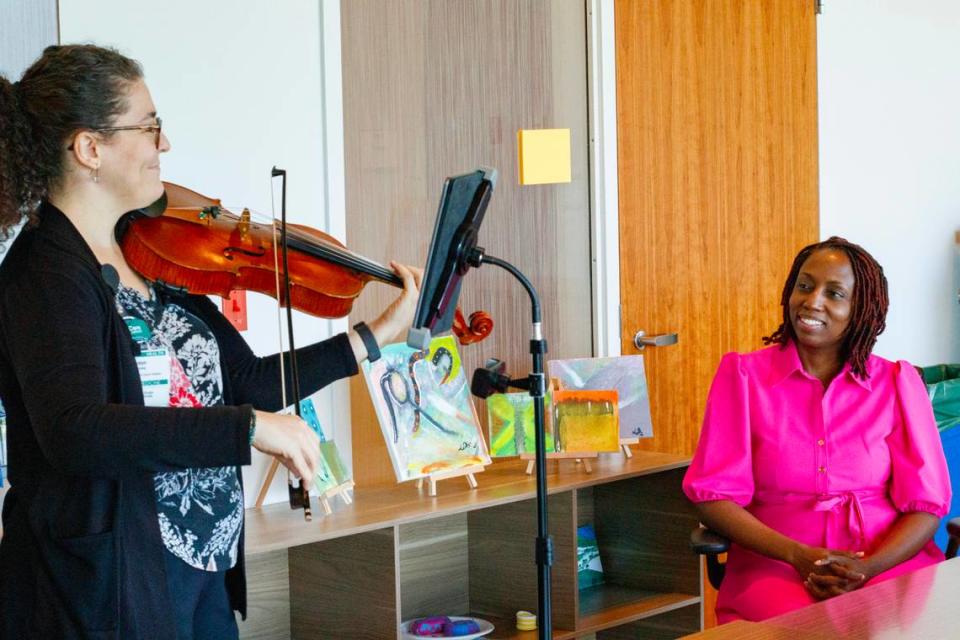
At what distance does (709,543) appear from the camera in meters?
2.59

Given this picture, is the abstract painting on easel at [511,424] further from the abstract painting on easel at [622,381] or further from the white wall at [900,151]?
the white wall at [900,151]

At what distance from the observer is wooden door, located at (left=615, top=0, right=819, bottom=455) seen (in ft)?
12.2

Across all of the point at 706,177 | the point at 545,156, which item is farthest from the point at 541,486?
the point at 706,177

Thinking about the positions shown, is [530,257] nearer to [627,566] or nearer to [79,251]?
[627,566]

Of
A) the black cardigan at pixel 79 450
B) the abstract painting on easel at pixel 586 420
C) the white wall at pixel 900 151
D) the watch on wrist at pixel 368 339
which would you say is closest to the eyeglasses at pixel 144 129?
the black cardigan at pixel 79 450

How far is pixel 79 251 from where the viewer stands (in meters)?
1.57

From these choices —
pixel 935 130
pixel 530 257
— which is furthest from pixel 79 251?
pixel 935 130

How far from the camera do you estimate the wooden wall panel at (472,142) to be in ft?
9.68

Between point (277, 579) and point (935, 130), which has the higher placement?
point (935, 130)

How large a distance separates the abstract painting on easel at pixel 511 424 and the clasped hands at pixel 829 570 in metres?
0.77

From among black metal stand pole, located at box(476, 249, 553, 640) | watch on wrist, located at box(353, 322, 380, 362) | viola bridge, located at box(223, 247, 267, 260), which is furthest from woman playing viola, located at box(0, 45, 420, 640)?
black metal stand pole, located at box(476, 249, 553, 640)

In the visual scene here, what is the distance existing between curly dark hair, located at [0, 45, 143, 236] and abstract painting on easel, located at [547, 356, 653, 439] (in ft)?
5.89

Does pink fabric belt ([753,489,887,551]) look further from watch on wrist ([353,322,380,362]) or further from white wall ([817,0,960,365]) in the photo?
white wall ([817,0,960,365])

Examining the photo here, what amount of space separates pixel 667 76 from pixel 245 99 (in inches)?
64.4
